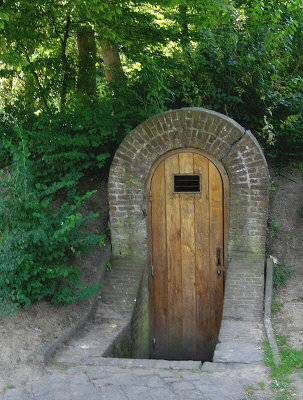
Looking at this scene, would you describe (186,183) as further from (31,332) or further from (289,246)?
(31,332)

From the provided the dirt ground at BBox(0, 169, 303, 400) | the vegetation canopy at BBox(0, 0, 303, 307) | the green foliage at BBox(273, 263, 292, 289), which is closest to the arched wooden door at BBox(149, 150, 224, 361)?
the green foliage at BBox(273, 263, 292, 289)

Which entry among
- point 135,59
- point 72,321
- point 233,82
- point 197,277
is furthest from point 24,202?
point 233,82

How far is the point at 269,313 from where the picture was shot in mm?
7363

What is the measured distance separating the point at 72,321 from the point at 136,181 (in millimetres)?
2567

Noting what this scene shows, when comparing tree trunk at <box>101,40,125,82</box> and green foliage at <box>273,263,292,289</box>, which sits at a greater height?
tree trunk at <box>101,40,125,82</box>

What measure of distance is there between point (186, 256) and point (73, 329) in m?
2.39

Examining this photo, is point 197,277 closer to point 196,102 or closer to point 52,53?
point 196,102

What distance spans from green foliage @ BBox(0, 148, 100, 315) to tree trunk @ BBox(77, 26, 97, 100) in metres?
4.27

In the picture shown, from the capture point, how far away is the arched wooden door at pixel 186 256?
27.0 ft

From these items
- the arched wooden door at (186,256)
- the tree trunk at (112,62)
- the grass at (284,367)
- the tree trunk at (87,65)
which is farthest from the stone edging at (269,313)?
the tree trunk at (87,65)

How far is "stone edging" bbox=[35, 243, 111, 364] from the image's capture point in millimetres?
5965

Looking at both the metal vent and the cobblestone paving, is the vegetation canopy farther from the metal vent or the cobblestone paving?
the cobblestone paving

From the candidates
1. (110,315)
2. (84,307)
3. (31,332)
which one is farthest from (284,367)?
(31,332)

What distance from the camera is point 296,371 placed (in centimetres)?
567
